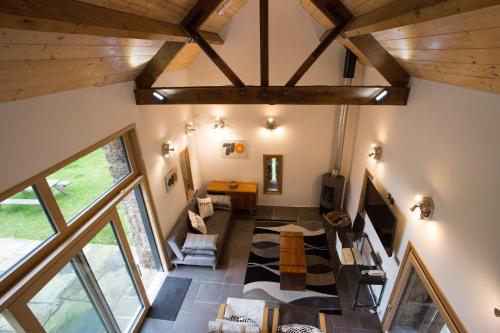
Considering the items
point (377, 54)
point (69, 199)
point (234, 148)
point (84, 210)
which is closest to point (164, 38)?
point (69, 199)

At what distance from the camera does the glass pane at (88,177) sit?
8.97ft

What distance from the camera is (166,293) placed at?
4531 millimetres

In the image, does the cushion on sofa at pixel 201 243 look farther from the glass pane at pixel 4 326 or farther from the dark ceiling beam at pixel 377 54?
the dark ceiling beam at pixel 377 54

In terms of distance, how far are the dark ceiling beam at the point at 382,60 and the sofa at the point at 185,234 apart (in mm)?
4001

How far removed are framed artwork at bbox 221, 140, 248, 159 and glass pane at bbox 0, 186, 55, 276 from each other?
4.14 metres

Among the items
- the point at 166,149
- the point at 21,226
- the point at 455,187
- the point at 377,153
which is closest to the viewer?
the point at 21,226

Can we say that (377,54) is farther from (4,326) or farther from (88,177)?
(4,326)

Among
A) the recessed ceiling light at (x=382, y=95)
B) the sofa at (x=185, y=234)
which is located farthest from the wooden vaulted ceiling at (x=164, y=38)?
the sofa at (x=185, y=234)

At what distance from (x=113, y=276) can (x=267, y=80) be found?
11.4 ft

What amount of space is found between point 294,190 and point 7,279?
18.1 feet

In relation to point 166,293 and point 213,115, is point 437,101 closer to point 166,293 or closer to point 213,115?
point 213,115

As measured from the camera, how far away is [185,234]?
202 inches

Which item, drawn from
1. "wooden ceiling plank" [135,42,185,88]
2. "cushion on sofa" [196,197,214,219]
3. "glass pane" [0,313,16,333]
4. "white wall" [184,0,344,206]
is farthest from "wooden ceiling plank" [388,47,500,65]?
"cushion on sofa" [196,197,214,219]

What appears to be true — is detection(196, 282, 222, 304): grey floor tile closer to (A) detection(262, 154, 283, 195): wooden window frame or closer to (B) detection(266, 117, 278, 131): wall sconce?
(A) detection(262, 154, 283, 195): wooden window frame
